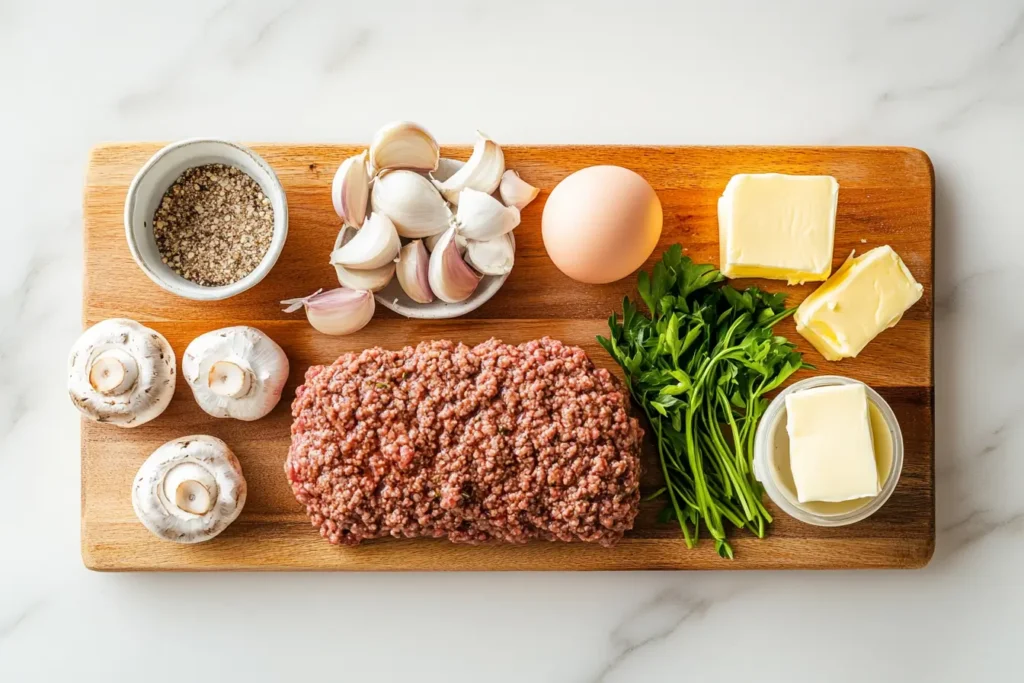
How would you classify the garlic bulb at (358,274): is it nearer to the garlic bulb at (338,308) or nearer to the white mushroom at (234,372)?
the garlic bulb at (338,308)

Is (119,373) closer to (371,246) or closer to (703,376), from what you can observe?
(371,246)

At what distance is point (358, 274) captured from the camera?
2154 mm

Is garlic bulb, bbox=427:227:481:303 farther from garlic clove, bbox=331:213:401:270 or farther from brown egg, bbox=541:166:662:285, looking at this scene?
brown egg, bbox=541:166:662:285

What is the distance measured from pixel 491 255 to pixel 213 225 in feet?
2.39

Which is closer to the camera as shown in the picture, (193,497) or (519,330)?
(193,497)

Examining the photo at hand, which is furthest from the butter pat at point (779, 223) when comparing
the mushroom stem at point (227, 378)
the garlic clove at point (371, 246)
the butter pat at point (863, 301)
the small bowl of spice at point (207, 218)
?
the mushroom stem at point (227, 378)

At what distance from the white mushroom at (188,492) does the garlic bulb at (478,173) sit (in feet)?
2.98

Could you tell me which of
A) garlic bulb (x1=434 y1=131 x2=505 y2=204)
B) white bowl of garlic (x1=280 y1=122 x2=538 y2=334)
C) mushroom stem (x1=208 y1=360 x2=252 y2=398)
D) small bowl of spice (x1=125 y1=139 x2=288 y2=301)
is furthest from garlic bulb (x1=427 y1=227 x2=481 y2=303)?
mushroom stem (x1=208 y1=360 x2=252 y2=398)

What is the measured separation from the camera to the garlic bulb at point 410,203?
6.89 ft

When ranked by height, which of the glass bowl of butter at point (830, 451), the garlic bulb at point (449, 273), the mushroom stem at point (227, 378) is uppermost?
the garlic bulb at point (449, 273)

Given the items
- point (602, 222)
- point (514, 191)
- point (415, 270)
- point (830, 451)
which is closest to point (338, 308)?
point (415, 270)
